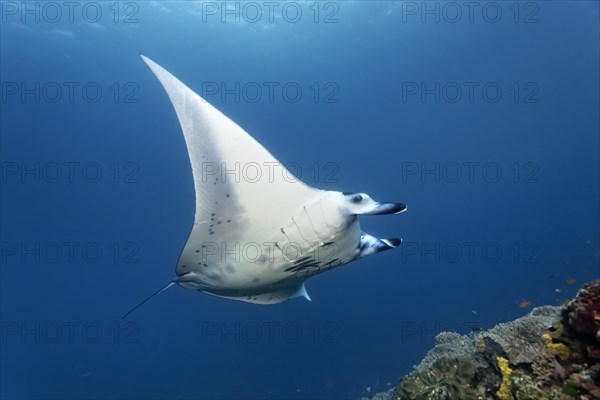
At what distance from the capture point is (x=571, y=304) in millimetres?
2916

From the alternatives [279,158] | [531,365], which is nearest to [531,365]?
[531,365]

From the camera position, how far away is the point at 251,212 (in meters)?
3.68

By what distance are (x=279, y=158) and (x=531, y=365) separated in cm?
3826

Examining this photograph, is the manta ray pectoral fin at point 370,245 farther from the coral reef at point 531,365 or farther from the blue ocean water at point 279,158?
the blue ocean water at point 279,158

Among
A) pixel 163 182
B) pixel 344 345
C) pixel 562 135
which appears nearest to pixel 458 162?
pixel 562 135

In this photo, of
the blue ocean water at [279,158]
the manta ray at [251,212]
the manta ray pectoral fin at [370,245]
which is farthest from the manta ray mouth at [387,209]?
the blue ocean water at [279,158]

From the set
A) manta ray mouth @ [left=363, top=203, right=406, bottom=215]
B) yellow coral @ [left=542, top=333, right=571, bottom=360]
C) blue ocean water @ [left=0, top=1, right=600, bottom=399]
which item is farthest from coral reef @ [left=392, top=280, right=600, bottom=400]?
blue ocean water @ [left=0, top=1, right=600, bottom=399]

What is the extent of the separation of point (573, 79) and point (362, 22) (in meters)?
20.0

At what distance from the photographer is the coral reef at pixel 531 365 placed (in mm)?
2727

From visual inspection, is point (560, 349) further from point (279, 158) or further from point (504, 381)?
point (279, 158)

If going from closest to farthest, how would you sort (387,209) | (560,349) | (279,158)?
(560,349) < (387,209) < (279,158)

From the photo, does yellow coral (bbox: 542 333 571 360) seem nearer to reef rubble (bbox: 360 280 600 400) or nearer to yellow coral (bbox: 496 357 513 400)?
reef rubble (bbox: 360 280 600 400)

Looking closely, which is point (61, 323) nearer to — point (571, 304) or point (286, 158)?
point (286, 158)

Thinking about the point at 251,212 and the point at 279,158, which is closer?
the point at 251,212
